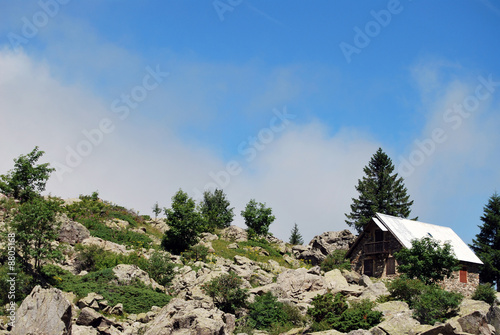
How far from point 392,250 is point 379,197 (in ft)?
72.6

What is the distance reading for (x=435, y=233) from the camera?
44.5 metres

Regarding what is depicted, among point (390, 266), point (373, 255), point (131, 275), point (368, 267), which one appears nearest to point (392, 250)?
point (390, 266)

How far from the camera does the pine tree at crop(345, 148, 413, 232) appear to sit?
199 ft

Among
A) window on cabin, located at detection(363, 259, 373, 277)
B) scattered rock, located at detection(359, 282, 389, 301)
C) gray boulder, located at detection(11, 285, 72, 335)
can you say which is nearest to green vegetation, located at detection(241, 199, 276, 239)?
window on cabin, located at detection(363, 259, 373, 277)

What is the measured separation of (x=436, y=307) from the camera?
79.5ft

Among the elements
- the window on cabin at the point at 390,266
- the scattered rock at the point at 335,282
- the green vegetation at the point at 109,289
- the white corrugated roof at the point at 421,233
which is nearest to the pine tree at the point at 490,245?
the white corrugated roof at the point at 421,233

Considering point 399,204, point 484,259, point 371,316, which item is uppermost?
point 399,204

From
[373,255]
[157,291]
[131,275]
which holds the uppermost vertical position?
[373,255]

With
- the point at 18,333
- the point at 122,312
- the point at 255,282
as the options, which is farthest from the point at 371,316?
the point at 18,333

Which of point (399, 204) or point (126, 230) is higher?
point (399, 204)

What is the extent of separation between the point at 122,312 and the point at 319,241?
1260 inches

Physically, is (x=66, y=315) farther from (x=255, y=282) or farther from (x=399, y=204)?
(x=399, y=204)

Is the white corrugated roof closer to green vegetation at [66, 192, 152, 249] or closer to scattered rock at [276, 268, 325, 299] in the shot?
scattered rock at [276, 268, 325, 299]

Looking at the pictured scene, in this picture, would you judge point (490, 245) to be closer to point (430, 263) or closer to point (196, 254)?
Result: point (430, 263)
